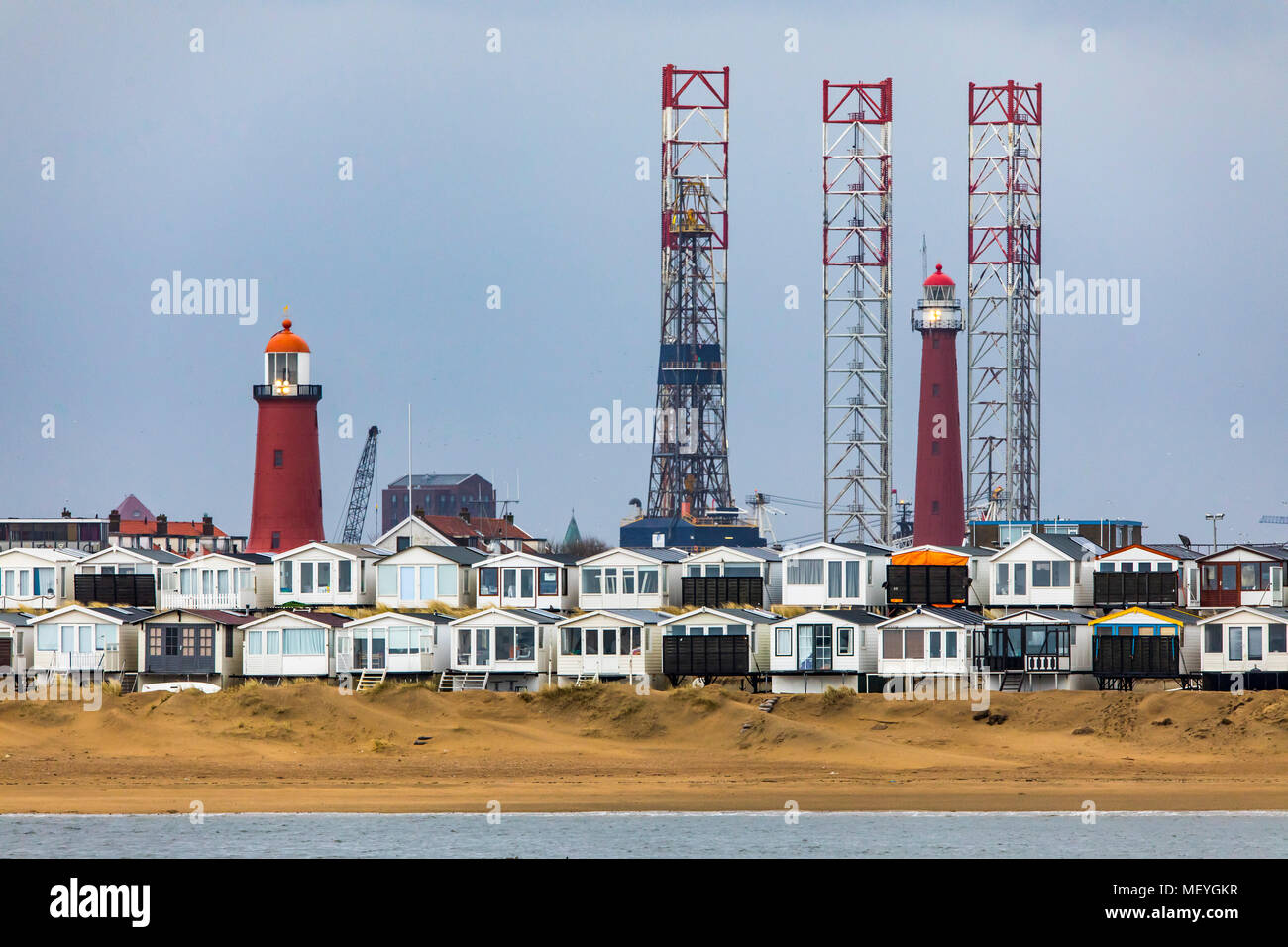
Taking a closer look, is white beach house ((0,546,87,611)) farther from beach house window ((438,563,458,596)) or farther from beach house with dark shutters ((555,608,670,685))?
beach house with dark shutters ((555,608,670,685))

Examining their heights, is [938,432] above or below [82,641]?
above

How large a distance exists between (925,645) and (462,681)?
53.3ft

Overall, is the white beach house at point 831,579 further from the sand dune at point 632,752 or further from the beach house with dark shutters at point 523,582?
the sand dune at point 632,752

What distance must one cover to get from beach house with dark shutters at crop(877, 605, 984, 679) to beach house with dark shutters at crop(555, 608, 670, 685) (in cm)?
811

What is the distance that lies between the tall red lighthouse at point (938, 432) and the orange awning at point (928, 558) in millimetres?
46334

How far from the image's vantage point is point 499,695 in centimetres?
6919

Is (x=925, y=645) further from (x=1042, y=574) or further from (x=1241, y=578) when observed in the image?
(x=1241, y=578)

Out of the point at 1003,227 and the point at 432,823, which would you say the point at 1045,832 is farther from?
the point at 1003,227

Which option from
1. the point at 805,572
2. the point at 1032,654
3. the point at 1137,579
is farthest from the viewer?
the point at 805,572

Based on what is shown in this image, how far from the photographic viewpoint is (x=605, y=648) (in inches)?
2894

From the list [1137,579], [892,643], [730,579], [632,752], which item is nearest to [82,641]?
[632,752]

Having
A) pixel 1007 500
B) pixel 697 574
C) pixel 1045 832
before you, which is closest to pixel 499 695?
pixel 697 574

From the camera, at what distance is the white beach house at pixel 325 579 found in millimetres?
84125

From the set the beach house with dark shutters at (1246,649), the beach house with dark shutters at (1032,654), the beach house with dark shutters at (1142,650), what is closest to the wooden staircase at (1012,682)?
the beach house with dark shutters at (1032,654)
